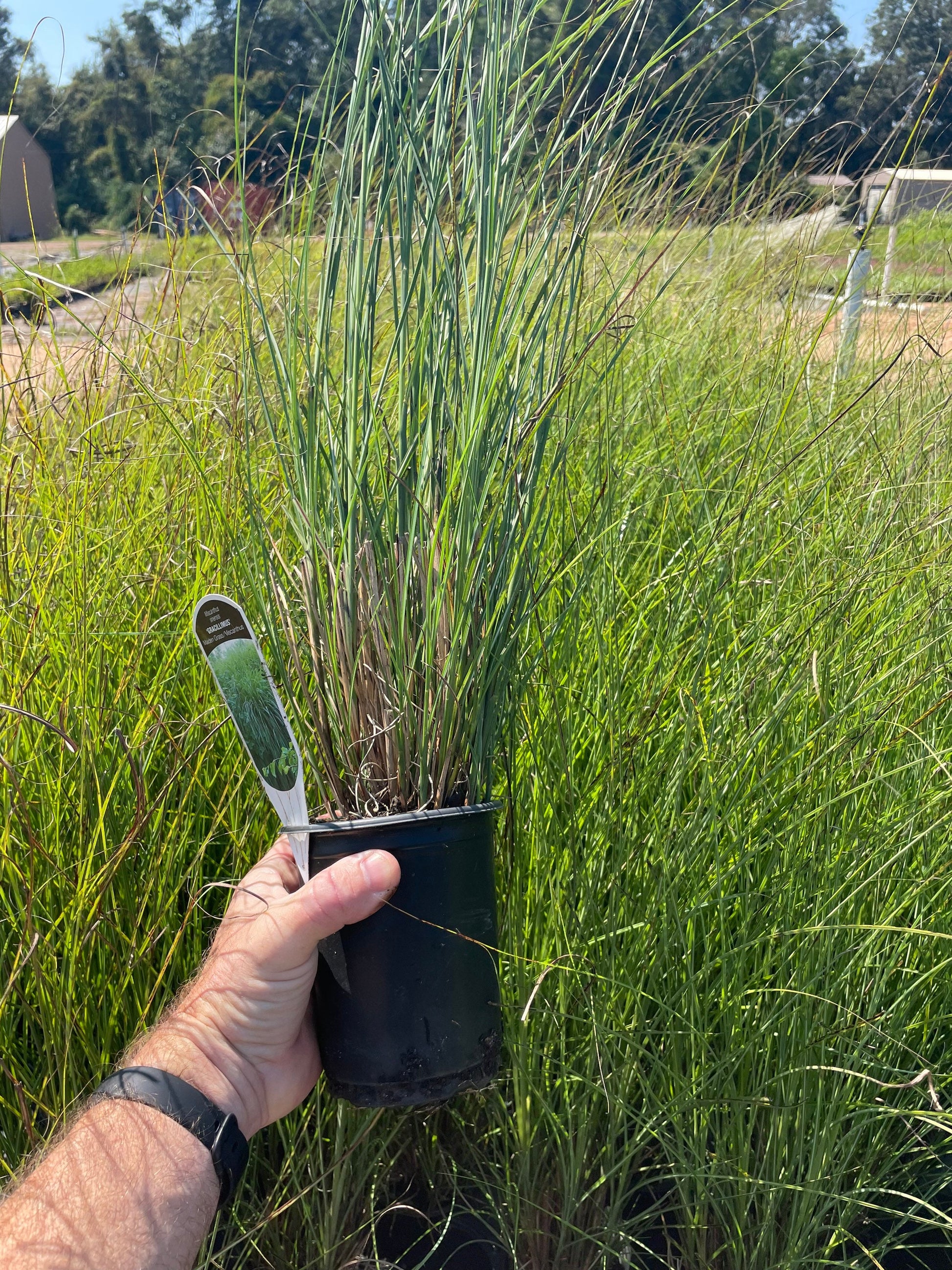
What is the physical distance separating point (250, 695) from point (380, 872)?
209 mm

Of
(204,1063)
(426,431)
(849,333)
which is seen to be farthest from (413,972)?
(849,333)

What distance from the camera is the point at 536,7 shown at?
40.4 inches

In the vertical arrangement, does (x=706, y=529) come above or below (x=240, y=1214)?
above

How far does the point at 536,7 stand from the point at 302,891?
2.91ft

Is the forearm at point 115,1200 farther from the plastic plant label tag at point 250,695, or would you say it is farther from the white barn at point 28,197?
the white barn at point 28,197

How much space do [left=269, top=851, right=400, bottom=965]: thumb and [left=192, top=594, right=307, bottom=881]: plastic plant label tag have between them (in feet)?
0.18

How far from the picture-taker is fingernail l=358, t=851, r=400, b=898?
3.01 feet

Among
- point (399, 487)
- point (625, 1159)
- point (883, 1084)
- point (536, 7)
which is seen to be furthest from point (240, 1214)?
point (536, 7)

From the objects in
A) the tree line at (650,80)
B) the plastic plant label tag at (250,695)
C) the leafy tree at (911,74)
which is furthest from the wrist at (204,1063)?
the leafy tree at (911,74)

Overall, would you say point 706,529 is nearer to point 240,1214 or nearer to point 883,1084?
point 883,1084

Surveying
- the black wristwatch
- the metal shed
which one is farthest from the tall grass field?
the metal shed

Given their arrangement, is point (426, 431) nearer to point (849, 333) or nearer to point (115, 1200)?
point (115, 1200)

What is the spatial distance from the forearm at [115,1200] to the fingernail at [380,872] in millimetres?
322

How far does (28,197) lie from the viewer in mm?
1794
